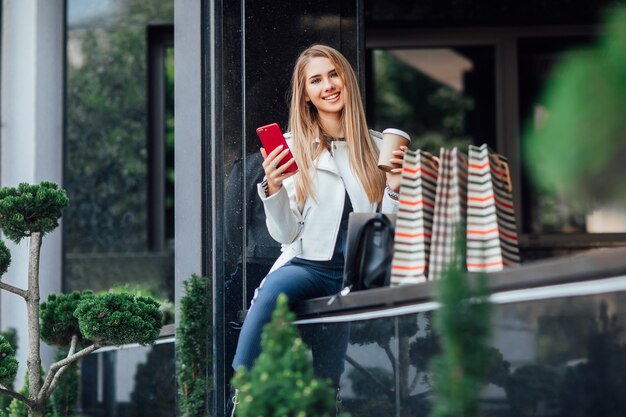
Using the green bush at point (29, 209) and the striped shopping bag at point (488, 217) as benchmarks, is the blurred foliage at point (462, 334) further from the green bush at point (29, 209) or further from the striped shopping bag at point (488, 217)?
the green bush at point (29, 209)

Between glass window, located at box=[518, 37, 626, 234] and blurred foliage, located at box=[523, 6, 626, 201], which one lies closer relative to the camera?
blurred foliage, located at box=[523, 6, 626, 201]

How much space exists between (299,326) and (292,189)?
58 cm

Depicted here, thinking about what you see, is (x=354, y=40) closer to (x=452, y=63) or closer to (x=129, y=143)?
(x=129, y=143)

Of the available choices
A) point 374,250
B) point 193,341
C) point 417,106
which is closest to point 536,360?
point 374,250

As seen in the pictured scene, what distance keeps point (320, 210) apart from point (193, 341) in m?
1.02

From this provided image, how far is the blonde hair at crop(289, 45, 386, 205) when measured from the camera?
15.4 ft

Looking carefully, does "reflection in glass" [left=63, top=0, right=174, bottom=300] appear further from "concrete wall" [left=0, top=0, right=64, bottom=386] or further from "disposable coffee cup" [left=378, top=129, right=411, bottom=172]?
"disposable coffee cup" [left=378, top=129, right=411, bottom=172]

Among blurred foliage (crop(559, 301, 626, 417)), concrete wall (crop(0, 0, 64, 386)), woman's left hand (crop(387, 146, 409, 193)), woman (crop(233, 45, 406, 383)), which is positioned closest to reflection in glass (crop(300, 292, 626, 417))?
blurred foliage (crop(559, 301, 626, 417))

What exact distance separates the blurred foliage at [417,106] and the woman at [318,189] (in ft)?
31.0

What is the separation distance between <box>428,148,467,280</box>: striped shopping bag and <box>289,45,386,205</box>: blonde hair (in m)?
1.10

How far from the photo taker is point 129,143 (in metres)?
9.37

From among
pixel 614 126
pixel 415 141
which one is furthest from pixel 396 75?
pixel 614 126

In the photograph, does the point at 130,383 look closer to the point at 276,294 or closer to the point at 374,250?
the point at 276,294

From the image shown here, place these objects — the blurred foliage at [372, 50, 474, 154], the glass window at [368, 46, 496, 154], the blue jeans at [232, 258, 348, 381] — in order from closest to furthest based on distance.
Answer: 1. the blue jeans at [232, 258, 348, 381]
2. the glass window at [368, 46, 496, 154]
3. the blurred foliage at [372, 50, 474, 154]
